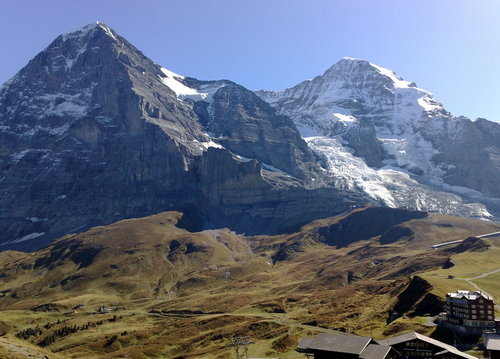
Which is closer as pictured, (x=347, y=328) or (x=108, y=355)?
(x=347, y=328)

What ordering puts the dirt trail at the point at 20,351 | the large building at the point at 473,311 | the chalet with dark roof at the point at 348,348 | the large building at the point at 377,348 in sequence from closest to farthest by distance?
the dirt trail at the point at 20,351 < the chalet with dark roof at the point at 348,348 < the large building at the point at 377,348 < the large building at the point at 473,311

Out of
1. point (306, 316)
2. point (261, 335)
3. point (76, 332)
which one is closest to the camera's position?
point (261, 335)

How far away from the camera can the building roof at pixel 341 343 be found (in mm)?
78562

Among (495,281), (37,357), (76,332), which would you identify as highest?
(37,357)

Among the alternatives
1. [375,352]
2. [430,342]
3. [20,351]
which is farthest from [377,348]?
[20,351]

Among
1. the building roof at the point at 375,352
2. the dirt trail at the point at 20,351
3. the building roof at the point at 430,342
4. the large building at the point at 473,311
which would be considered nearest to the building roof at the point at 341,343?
the building roof at the point at 375,352

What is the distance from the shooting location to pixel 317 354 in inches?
3263

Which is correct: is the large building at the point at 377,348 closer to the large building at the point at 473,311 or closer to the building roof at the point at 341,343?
the building roof at the point at 341,343

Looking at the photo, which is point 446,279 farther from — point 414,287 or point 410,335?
point 410,335

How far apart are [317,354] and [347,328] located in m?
65.3

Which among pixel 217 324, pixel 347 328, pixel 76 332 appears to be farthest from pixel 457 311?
pixel 76 332

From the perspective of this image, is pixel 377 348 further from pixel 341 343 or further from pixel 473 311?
pixel 473 311

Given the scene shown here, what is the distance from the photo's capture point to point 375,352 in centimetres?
7756

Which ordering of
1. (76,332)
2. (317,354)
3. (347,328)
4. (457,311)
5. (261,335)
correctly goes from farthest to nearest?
(76,332), (261,335), (347,328), (457,311), (317,354)
